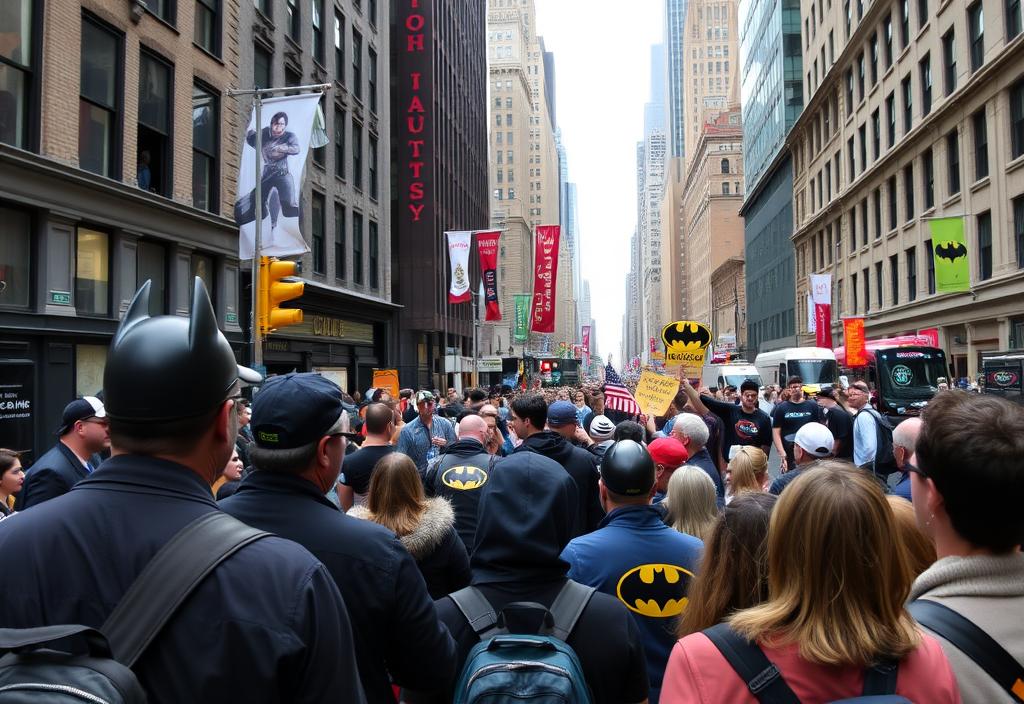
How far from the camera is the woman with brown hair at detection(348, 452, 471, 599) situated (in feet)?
14.0

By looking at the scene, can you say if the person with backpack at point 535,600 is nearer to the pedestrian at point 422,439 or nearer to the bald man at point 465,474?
the bald man at point 465,474

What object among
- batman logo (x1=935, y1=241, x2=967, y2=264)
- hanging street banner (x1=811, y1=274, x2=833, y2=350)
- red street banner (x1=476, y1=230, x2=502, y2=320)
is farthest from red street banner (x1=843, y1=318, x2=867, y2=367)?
red street banner (x1=476, y1=230, x2=502, y2=320)

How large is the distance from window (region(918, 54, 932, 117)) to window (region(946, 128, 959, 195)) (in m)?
2.63

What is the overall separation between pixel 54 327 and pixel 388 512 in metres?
12.5

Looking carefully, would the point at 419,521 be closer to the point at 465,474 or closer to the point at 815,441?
the point at 465,474

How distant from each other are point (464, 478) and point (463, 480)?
0.02m

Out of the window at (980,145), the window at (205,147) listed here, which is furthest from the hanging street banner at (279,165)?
the window at (980,145)

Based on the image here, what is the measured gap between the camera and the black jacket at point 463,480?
584 cm

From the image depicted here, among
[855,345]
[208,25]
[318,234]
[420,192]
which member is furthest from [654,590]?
[420,192]

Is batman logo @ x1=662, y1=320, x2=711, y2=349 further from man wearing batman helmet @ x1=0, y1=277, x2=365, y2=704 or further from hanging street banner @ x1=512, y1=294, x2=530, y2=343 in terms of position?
hanging street banner @ x1=512, y1=294, x2=530, y2=343

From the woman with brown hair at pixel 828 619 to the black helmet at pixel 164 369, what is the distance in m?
1.44

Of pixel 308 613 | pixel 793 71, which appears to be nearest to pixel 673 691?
pixel 308 613

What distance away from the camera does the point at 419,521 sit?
4312 mm

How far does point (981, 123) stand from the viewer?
31.6m
